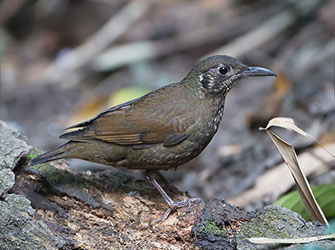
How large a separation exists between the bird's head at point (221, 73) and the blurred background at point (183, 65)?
1230 mm

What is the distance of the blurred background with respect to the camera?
592 cm

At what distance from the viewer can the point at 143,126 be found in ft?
13.1

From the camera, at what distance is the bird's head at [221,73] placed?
420cm

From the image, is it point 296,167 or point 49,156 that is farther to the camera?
point 49,156

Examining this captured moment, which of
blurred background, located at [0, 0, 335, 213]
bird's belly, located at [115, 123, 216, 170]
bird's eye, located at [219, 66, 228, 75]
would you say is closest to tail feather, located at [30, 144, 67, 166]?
bird's belly, located at [115, 123, 216, 170]

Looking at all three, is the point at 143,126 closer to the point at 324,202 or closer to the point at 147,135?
the point at 147,135

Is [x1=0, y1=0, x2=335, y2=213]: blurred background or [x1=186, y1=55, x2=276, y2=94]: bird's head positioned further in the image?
[x1=0, y1=0, x2=335, y2=213]: blurred background

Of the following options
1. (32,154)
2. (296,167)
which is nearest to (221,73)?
(296,167)

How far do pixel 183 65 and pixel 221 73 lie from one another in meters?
4.60

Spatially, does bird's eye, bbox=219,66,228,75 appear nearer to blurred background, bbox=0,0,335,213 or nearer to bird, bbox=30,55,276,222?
bird, bbox=30,55,276,222

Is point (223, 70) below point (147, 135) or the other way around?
the other way around

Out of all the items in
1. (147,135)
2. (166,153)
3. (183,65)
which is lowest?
(166,153)

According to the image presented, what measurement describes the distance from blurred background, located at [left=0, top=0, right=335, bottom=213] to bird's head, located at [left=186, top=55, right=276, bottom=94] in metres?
1.23

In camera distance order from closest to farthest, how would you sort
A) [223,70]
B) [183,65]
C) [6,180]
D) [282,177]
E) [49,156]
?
[6,180]
[49,156]
[223,70]
[282,177]
[183,65]
